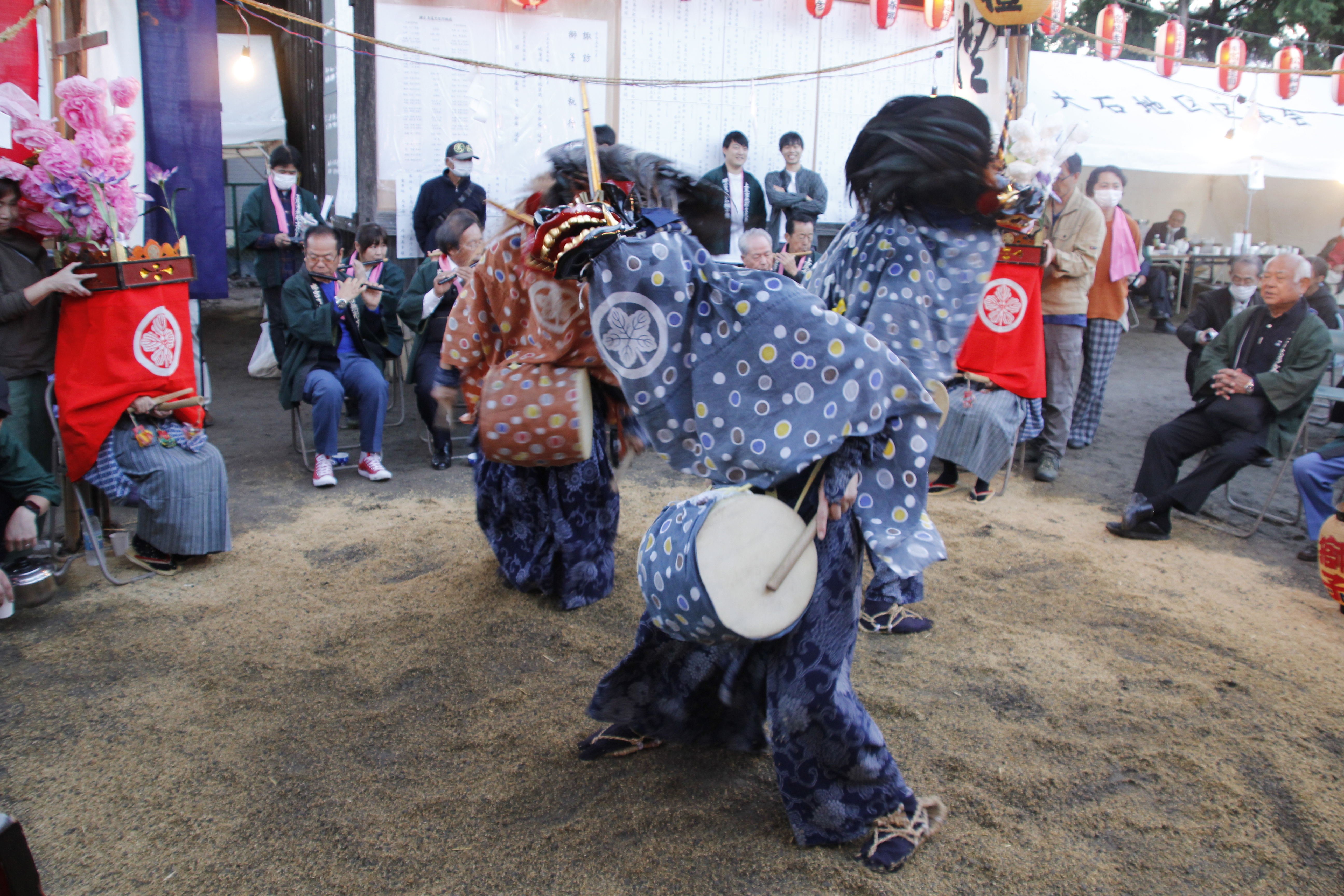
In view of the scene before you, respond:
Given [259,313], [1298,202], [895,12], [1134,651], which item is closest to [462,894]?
[1134,651]

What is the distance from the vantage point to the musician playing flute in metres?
2.00

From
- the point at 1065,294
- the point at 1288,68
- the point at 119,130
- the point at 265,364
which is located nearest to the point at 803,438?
the point at 119,130

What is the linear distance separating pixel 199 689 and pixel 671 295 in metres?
2.19

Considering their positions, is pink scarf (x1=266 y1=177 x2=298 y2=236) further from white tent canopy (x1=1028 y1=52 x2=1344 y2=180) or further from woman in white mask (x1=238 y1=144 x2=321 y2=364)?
white tent canopy (x1=1028 y1=52 x2=1344 y2=180)

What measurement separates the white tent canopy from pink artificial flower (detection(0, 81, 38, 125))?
10.6 meters

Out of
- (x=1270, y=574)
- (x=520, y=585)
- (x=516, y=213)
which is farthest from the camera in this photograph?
(x=1270, y=574)

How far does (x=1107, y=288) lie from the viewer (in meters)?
6.27

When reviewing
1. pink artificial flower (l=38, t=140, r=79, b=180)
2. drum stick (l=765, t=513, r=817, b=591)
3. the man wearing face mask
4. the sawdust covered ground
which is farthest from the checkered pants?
pink artificial flower (l=38, t=140, r=79, b=180)

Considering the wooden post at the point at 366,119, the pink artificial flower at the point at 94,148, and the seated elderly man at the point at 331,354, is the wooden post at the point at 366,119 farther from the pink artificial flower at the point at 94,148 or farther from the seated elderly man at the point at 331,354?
the pink artificial flower at the point at 94,148

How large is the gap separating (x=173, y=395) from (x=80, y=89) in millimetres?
1271

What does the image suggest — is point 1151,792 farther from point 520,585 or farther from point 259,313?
point 259,313

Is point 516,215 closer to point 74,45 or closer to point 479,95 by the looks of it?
point 74,45

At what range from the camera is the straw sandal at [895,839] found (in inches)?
84.9

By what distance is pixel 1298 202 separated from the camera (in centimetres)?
1411
